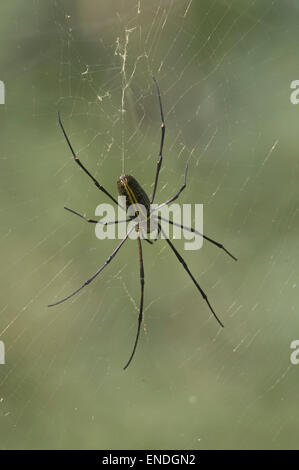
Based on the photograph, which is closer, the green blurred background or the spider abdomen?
the spider abdomen

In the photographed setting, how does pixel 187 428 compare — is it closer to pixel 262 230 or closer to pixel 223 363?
pixel 223 363

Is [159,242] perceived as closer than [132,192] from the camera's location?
No

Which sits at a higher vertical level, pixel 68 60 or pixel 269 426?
pixel 68 60

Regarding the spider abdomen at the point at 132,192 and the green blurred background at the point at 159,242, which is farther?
the green blurred background at the point at 159,242

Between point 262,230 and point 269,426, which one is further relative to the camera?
point 262,230

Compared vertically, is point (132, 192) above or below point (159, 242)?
above

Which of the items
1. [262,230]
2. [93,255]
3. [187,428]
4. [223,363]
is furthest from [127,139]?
[187,428]
